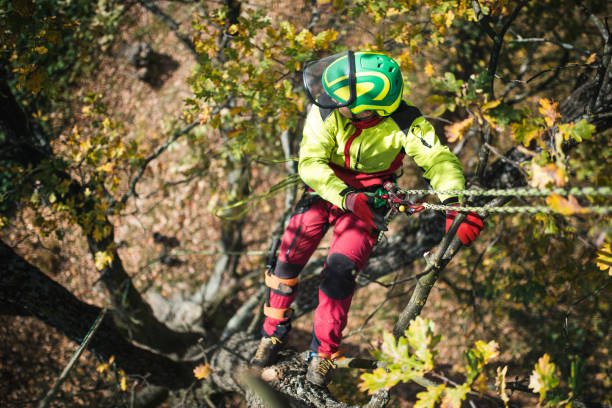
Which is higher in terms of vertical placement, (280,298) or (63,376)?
(63,376)

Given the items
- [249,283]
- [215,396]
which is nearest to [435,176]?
[215,396]

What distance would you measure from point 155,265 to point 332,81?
5.51m

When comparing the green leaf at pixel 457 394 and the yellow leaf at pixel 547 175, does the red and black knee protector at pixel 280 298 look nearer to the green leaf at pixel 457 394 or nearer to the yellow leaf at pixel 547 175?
the green leaf at pixel 457 394

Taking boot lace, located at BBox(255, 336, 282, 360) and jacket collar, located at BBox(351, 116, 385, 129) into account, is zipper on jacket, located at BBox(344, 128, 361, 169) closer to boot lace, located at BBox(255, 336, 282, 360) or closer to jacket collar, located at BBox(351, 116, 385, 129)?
jacket collar, located at BBox(351, 116, 385, 129)

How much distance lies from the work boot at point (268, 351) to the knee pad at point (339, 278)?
2.09ft

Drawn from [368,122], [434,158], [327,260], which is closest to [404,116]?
[368,122]

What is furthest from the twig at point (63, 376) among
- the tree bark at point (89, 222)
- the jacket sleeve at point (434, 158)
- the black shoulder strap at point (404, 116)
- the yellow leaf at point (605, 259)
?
the yellow leaf at point (605, 259)

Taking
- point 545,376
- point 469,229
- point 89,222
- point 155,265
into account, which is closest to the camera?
point 545,376

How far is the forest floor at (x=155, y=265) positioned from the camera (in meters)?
5.05

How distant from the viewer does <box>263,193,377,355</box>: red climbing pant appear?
225 cm

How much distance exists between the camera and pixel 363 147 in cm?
229

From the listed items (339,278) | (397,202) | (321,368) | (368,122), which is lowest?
(321,368)

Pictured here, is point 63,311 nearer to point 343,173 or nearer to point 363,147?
point 343,173

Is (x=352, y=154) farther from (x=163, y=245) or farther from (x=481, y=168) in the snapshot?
(x=163, y=245)
